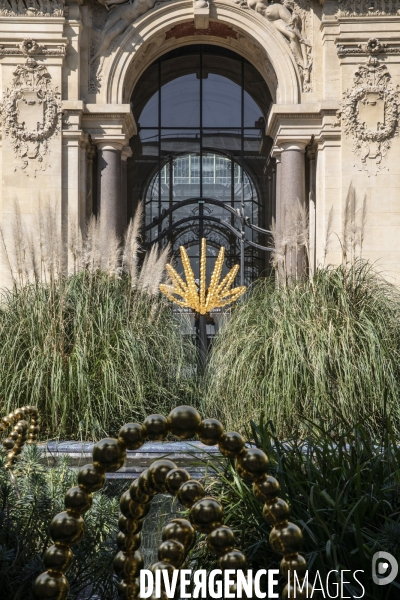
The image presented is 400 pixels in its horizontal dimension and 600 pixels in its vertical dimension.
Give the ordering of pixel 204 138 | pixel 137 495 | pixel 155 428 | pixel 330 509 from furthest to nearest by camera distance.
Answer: pixel 204 138, pixel 330 509, pixel 137 495, pixel 155 428

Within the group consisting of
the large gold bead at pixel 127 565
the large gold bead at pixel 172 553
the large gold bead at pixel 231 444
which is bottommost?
the large gold bead at pixel 127 565

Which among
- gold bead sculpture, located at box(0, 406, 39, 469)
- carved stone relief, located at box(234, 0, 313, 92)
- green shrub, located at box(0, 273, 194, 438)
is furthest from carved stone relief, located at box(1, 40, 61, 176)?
gold bead sculpture, located at box(0, 406, 39, 469)

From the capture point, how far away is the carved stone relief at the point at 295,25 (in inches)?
538

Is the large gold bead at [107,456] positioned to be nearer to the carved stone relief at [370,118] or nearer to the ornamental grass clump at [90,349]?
the ornamental grass clump at [90,349]

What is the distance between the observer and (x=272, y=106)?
44.5ft

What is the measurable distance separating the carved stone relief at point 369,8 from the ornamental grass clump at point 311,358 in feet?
26.5

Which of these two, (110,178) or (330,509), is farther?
(110,178)

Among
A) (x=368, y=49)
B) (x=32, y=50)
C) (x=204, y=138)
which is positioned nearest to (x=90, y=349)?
(x=32, y=50)

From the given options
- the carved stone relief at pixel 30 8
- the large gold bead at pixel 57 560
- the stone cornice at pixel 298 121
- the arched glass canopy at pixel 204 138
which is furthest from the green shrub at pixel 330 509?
the arched glass canopy at pixel 204 138

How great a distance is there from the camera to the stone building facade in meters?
13.0

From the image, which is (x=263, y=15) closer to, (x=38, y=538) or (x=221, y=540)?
(x=38, y=538)

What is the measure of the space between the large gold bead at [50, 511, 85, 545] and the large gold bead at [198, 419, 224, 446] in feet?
0.92

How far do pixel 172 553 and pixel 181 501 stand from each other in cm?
11

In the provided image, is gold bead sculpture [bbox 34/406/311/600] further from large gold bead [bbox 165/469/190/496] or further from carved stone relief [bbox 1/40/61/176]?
carved stone relief [bbox 1/40/61/176]
